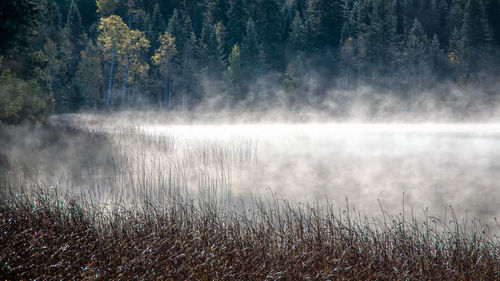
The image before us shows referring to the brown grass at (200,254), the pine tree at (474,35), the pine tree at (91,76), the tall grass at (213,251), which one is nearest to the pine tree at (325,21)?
the pine tree at (474,35)

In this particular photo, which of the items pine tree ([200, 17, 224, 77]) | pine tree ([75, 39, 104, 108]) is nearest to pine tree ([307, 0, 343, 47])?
pine tree ([200, 17, 224, 77])

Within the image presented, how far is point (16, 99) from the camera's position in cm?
1501

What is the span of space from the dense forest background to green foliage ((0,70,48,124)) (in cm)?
2071

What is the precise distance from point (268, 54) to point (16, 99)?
1633 inches

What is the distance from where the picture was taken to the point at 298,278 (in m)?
4.11

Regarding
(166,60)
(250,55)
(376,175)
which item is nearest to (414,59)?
(250,55)

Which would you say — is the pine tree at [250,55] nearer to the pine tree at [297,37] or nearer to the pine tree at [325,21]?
the pine tree at [297,37]

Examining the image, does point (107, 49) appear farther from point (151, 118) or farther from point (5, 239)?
point (5, 239)

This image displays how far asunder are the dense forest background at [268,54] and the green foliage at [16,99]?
815 inches

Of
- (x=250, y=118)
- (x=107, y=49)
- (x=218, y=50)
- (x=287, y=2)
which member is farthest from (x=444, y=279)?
(x=287, y=2)

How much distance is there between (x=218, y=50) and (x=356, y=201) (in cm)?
4113

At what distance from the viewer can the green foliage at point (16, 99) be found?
14406mm

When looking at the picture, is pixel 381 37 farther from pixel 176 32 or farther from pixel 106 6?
pixel 106 6

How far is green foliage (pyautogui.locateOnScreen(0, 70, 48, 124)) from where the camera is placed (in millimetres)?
14406
